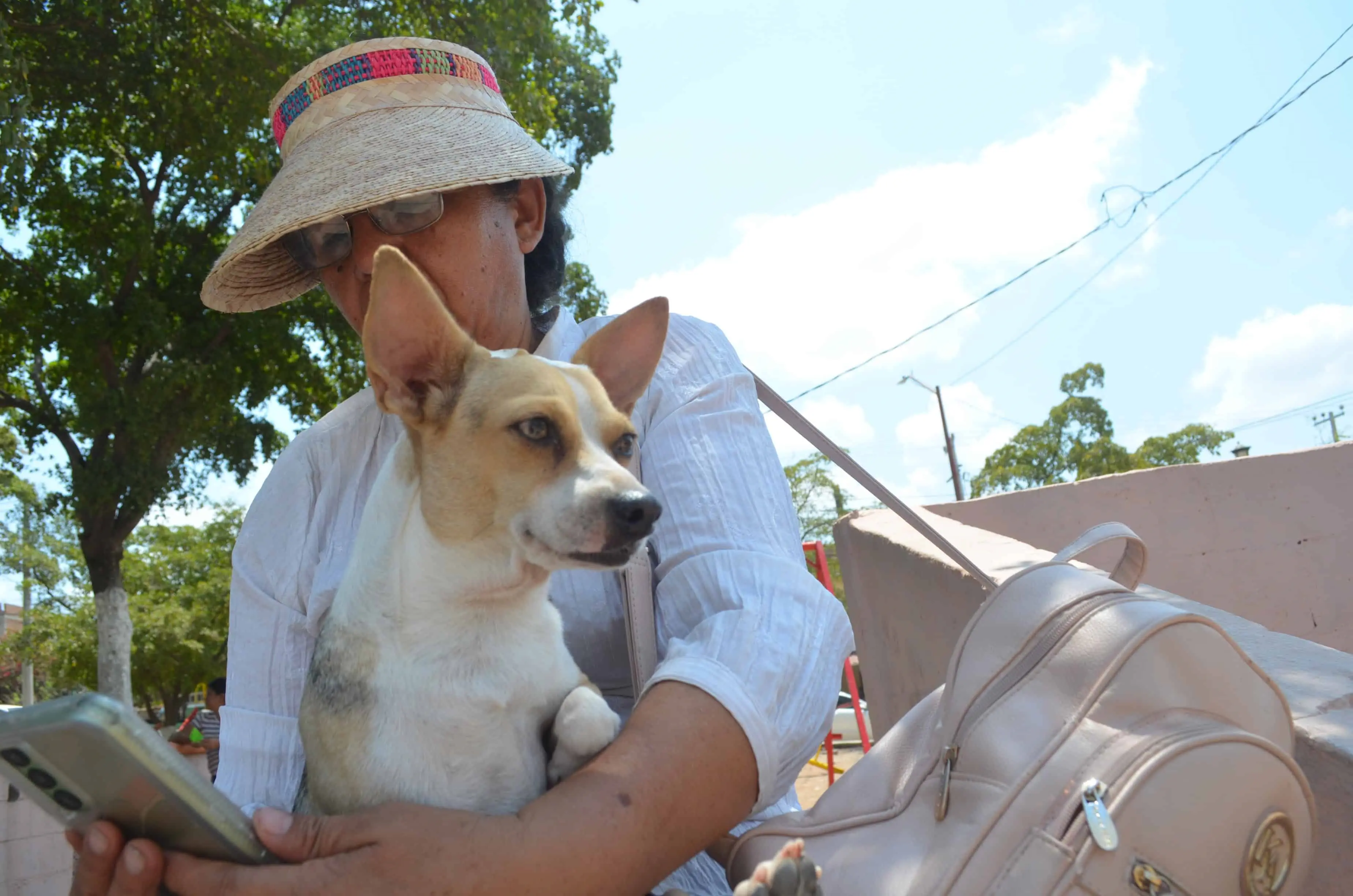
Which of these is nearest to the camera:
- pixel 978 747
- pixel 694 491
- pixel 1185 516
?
pixel 978 747

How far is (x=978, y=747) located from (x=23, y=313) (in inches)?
569

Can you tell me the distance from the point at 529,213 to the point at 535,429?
0.77 meters

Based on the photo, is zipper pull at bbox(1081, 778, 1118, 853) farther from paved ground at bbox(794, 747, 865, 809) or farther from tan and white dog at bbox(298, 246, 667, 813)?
paved ground at bbox(794, 747, 865, 809)

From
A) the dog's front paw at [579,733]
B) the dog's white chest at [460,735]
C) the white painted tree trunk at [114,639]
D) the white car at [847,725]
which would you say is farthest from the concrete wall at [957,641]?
the white car at [847,725]

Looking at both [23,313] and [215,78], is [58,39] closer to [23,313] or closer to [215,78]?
[215,78]

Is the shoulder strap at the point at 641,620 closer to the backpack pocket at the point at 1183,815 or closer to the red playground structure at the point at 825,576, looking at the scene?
the backpack pocket at the point at 1183,815

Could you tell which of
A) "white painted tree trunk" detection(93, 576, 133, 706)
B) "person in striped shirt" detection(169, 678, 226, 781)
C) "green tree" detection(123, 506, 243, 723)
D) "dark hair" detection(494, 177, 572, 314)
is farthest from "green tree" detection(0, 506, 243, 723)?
"dark hair" detection(494, 177, 572, 314)

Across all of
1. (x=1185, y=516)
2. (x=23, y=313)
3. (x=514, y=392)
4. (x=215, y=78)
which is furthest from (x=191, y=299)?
(x=514, y=392)

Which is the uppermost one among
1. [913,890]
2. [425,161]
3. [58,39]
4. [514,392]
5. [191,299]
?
[58,39]

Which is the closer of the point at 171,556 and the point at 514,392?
the point at 514,392

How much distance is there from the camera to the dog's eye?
169cm

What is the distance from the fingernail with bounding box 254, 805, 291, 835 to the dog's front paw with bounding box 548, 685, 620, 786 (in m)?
0.39

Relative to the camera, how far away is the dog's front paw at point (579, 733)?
1517mm

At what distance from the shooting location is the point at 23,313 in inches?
499
